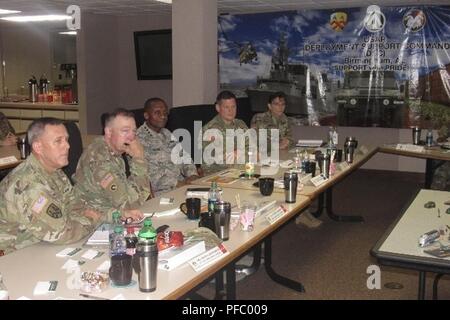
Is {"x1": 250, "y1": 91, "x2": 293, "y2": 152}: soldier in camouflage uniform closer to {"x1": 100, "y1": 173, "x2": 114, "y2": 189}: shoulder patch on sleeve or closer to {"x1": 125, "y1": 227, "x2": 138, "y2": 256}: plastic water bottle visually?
{"x1": 100, "y1": 173, "x2": 114, "y2": 189}: shoulder patch on sleeve

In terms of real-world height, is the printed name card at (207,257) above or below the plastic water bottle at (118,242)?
below

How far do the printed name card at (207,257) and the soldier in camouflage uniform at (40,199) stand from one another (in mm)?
567

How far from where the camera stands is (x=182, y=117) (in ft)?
14.3

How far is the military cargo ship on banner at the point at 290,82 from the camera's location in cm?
693

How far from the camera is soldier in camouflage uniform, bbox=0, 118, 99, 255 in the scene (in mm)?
2037

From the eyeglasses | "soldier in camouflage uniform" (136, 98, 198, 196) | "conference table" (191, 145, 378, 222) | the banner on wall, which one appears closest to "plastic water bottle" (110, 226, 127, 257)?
the eyeglasses

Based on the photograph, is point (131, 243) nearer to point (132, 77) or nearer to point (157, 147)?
point (157, 147)

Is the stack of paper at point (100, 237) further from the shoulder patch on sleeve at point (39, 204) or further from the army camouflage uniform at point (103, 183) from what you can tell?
the army camouflage uniform at point (103, 183)

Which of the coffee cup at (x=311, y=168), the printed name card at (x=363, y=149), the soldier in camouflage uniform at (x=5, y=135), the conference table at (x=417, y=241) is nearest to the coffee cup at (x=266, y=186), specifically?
the coffee cup at (x=311, y=168)

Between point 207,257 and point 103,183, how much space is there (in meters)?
1.00

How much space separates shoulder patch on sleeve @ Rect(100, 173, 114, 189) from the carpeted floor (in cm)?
105

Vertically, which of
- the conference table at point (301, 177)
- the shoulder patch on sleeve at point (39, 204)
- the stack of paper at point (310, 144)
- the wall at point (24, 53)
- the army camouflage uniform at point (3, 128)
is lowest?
the conference table at point (301, 177)

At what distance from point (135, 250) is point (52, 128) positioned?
804 mm
